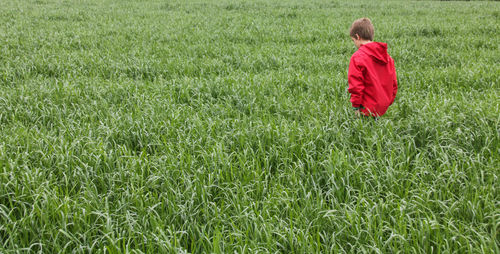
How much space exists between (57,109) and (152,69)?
9.80 ft

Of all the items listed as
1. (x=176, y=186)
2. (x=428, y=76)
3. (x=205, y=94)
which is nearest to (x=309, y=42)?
(x=428, y=76)

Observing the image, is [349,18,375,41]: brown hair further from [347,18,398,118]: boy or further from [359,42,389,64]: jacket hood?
[359,42,389,64]: jacket hood

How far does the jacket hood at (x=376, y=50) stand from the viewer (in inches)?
159

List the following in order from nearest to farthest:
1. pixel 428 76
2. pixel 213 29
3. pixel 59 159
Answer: pixel 59 159
pixel 428 76
pixel 213 29

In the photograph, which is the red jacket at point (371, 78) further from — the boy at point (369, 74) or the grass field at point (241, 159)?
the grass field at point (241, 159)

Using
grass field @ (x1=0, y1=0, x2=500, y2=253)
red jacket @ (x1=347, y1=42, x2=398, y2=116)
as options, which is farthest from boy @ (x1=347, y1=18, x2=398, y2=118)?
grass field @ (x1=0, y1=0, x2=500, y2=253)

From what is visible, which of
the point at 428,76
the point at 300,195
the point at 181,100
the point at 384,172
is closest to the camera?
the point at 300,195

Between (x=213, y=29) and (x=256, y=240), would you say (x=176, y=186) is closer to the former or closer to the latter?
(x=256, y=240)

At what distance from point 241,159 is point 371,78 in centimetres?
194

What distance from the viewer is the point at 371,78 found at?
406 centimetres

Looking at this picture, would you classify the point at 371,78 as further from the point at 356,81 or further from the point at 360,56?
the point at 360,56

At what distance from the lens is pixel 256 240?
2.45 m

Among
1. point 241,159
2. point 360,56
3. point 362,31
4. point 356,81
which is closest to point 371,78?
point 356,81

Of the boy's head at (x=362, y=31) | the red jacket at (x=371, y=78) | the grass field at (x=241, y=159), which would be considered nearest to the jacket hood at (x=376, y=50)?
the red jacket at (x=371, y=78)
